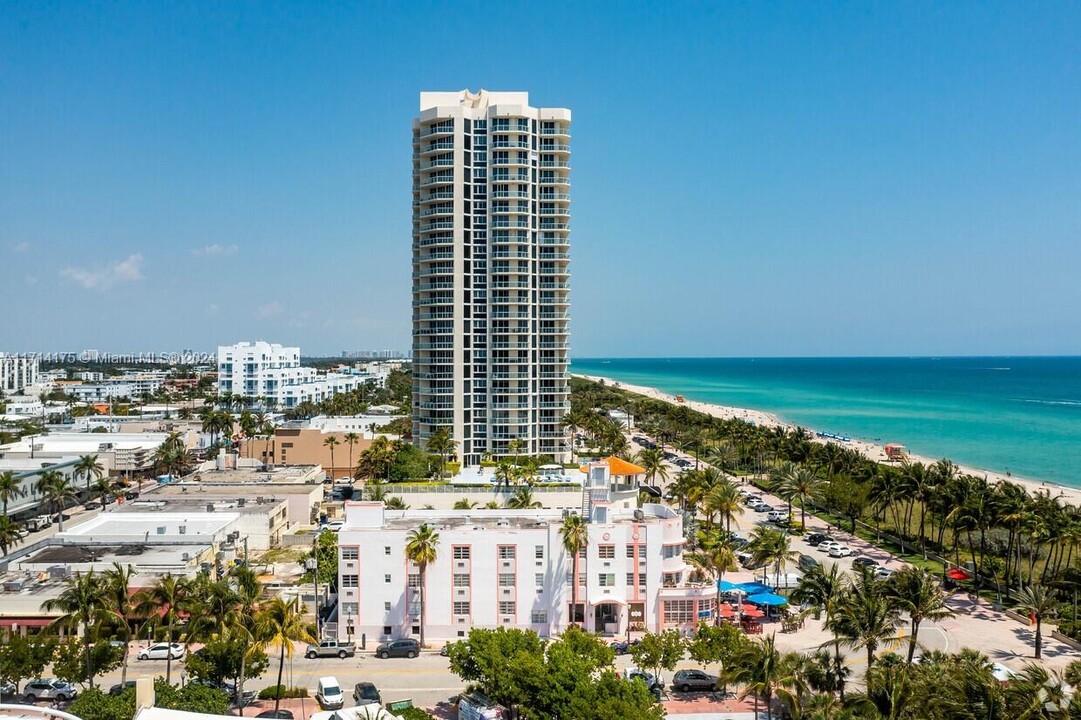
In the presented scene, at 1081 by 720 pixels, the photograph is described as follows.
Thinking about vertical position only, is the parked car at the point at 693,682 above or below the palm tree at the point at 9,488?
below

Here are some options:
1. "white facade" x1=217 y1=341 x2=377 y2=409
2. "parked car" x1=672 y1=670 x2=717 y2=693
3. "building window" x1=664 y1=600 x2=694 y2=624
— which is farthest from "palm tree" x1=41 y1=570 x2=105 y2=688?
"white facade" x1=217 y1=341 x2=377 y2=409

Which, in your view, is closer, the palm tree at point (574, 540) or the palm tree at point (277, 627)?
the palm tree at point (277, 627)

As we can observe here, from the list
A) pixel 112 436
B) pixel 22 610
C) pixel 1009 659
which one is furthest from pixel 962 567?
pixel 112 436

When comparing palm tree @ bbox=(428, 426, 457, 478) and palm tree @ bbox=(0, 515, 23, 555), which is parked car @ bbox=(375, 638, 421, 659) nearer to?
palm tree @ bbox=(0, 515, 23, 555)

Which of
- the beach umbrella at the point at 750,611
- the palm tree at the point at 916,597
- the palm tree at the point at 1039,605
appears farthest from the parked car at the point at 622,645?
the palm tree at the point at 1039,605

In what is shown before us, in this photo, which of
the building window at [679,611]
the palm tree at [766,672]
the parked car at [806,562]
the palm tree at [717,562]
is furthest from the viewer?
the parked car at [806,562]

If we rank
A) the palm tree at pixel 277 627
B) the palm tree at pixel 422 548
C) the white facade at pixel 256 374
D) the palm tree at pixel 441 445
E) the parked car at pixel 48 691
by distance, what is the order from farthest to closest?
the white facade at pixel 256 374
the palm tree at pixel 441 445
the palm tree at pixel 422 548
the parked car at pixel 48 691
the palm tree at pixel 277 627

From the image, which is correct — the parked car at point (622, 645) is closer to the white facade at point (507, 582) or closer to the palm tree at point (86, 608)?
the white facade at point (507, 582)
